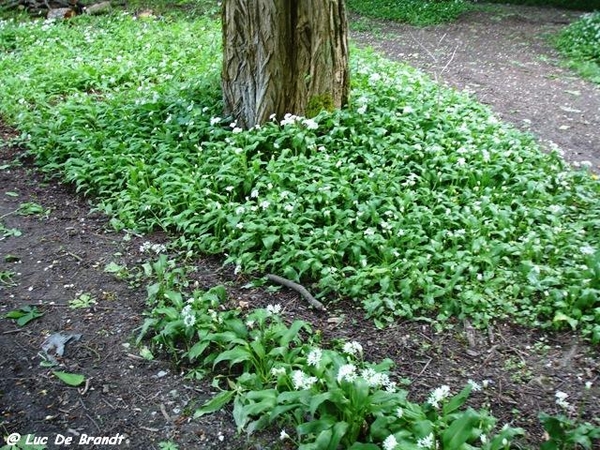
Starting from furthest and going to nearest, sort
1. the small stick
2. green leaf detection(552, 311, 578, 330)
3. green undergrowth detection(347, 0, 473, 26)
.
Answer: green undergrowth detection(347, 0, 473, 26), the small stick, green leaf detection(552, 311, 578, 330)

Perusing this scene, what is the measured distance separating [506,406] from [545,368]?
1.34 feet

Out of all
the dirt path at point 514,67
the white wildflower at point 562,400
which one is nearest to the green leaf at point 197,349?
the white wildflower at point 562,400

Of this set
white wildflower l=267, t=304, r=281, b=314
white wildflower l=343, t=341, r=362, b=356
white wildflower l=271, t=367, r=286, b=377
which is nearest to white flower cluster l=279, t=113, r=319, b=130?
white wildflower l=267, t=304, r=281, b=314

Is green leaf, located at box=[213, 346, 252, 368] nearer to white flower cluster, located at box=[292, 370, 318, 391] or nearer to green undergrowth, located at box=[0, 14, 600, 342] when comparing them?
white flower cluster, located at box=[292, 370, 318, 391]

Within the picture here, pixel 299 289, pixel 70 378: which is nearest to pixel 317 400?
pixel 299 289

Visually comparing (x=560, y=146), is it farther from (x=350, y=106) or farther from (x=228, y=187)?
(x=228, y=187)

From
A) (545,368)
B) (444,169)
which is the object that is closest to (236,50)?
(444,169)

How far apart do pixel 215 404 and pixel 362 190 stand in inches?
82.8

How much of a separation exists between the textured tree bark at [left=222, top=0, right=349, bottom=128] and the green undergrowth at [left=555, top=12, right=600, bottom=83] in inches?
192

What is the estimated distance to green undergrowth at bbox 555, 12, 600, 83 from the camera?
8.69 m

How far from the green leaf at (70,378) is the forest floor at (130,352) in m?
0.03

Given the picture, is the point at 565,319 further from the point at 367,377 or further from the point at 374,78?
the point at 374,78

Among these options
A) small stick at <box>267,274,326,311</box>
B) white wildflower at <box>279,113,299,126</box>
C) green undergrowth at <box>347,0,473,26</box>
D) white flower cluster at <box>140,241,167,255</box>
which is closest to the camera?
small stick at <box>267,274,326,311</box>

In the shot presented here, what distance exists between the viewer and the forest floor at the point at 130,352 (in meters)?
2.82
